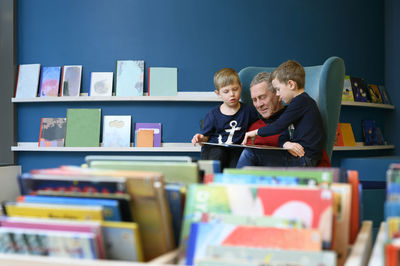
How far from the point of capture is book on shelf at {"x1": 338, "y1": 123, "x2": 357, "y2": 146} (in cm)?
403

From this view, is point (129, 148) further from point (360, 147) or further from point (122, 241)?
point (122, 241)

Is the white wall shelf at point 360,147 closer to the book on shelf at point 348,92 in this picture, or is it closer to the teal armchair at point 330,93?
the book on shelf at point 348,92

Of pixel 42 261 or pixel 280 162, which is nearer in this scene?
pixel 42 261

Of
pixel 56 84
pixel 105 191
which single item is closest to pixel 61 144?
pixel 56 84

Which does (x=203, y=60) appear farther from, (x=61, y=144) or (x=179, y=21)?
(x=61, y=144)

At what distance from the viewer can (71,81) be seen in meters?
3.89

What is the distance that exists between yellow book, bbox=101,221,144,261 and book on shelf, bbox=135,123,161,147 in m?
3.02

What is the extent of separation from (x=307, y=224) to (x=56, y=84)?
11.7ft

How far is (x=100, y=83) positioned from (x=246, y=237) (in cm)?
334

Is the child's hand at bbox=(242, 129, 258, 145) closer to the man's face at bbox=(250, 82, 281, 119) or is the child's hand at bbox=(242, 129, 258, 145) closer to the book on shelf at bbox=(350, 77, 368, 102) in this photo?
the man's face at bbox=(250, 82, 281, 119)

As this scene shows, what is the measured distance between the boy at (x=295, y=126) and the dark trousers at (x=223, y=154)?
300 mm

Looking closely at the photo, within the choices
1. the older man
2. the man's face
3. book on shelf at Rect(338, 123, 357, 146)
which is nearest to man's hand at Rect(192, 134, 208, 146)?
the older man

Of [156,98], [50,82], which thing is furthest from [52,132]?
[156,98]

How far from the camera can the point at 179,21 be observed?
12.7 feet
